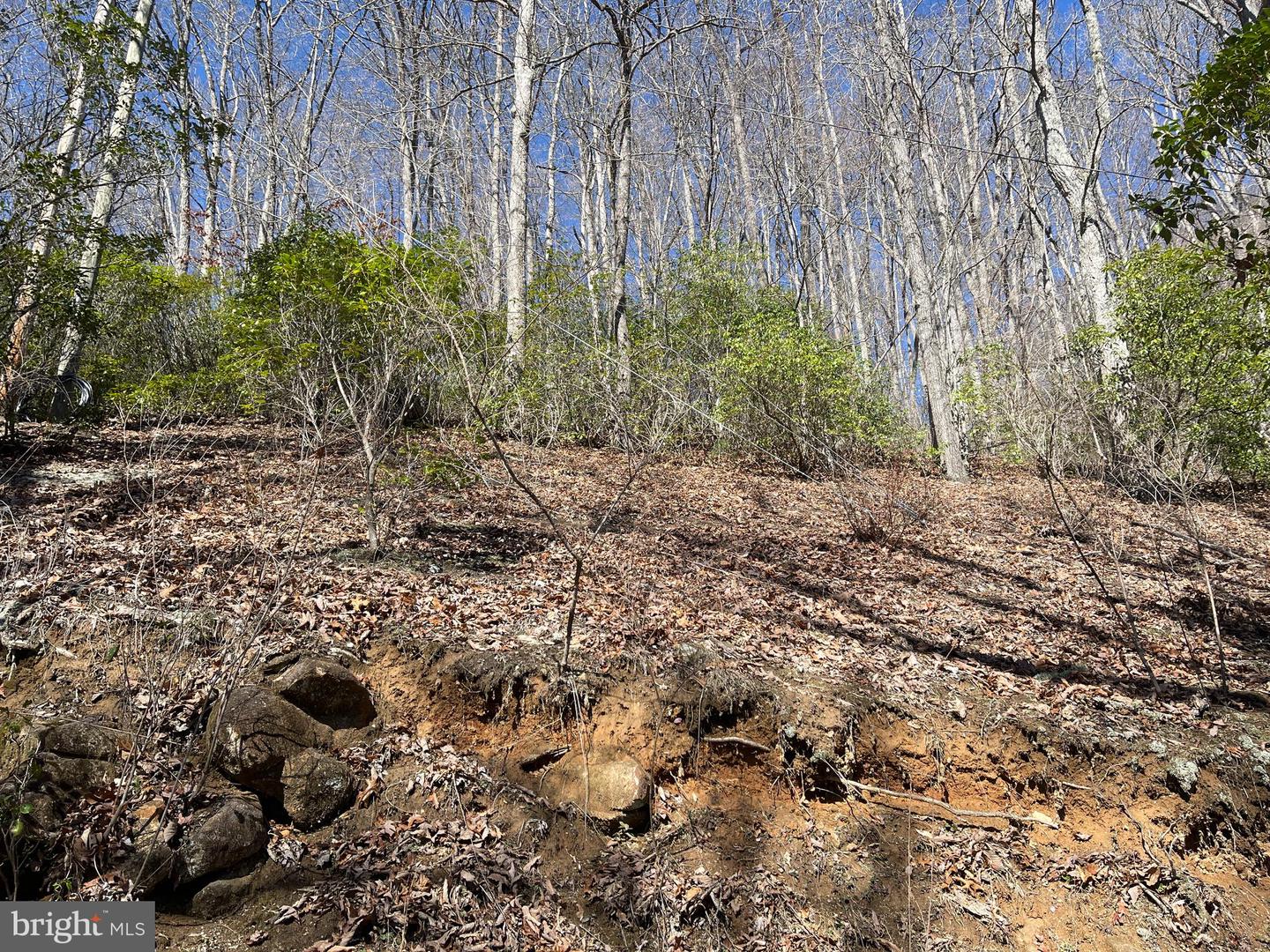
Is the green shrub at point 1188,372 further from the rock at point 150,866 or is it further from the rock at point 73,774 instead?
the rock at point 73,774

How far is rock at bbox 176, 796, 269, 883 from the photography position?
7.95 feet

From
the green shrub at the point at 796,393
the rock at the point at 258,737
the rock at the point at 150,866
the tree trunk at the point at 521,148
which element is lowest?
the rock at the point at 150,866

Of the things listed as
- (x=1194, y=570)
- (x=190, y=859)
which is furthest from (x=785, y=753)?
(x=1194, y=570)

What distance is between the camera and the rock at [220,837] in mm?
2422

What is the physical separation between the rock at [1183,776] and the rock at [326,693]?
4.41 metres

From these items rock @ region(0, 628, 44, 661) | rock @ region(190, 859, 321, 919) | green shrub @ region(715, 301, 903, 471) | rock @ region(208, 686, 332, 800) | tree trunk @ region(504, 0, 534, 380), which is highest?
tree trunk @ region(504, 0, 534, 380)

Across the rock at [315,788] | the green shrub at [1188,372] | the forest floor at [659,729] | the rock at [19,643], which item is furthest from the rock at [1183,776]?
the rock at [19,643]

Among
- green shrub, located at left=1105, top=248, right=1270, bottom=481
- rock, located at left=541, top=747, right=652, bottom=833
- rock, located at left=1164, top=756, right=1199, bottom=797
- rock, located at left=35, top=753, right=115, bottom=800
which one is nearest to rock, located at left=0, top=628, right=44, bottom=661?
rock, located at left=35, top=753, right=115, bottom=800

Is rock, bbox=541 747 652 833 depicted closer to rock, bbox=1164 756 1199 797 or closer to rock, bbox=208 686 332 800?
rock, bbox=208 686 332 800

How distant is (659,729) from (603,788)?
1.59ft

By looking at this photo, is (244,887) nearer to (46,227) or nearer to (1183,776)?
(1183,776)

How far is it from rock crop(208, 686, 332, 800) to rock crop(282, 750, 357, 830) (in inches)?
1.8

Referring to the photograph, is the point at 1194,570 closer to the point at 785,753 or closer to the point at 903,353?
the point at 785,753

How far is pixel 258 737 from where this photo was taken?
9.27 ft
